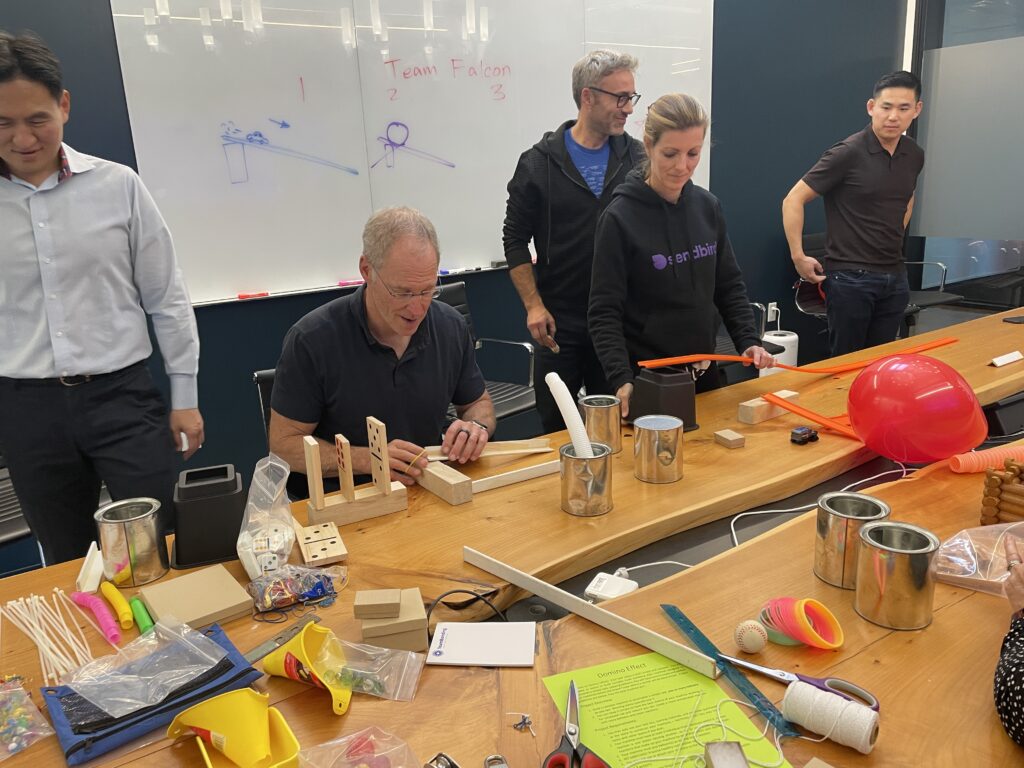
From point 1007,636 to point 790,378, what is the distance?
139 cm

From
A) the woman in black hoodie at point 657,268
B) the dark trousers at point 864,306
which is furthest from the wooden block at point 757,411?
the dark trousers at point 864,306

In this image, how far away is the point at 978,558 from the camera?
1.19 m

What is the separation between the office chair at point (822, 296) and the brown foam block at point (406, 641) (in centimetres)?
373

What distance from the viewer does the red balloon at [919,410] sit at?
149 cm

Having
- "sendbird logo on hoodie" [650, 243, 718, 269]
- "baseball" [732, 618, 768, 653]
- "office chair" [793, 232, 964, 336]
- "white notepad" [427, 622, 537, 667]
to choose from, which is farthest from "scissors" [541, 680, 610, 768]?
"office chair" [793, 232, 964, 336]

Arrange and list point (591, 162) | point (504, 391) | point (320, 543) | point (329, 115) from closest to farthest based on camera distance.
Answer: point (320, 543) < point (591, 162) < point (329, 115) < point (504, 391)

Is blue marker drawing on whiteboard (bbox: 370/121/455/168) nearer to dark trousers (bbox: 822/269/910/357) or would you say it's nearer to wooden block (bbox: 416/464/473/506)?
dark trousers (bbox: 822/269/910/357)

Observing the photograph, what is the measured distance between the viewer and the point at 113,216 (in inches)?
75.8

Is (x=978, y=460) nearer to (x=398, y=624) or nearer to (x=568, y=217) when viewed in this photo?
(x=398, y=624)

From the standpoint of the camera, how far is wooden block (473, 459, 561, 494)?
155 cm

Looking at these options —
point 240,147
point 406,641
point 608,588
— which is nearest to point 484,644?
point 406,641

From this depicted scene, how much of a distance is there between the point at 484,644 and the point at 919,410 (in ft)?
3.32

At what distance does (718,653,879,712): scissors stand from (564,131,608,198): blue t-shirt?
2037mm

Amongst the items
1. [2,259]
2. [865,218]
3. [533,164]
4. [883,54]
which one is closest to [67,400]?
[2,259]
